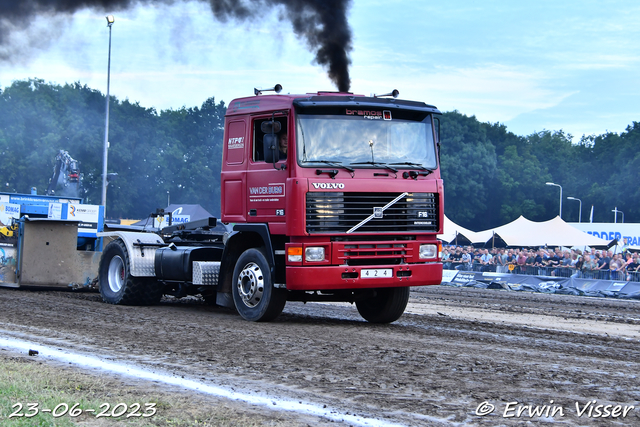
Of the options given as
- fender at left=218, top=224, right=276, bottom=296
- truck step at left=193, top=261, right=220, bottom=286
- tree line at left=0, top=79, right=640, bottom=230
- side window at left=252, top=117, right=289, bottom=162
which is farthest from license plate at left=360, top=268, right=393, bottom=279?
tree line at left=0, top=79, right=640, bottom=230

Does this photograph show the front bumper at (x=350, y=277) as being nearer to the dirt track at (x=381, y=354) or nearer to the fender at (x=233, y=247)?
the dirt track at (x=381, y=354)

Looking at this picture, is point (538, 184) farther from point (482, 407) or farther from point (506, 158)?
point (482, 407)

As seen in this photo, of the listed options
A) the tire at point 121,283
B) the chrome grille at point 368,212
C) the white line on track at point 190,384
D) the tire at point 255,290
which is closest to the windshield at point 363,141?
the chrome grille at point 368,212

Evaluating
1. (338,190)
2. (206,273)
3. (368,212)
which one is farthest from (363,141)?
(206,273)

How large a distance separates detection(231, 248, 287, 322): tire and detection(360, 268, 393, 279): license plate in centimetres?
120

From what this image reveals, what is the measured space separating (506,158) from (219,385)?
316 feet

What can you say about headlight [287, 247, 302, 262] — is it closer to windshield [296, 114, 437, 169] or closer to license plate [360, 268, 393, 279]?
license plate [360, 268, 393, 279]

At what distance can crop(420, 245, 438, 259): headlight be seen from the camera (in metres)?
11.5

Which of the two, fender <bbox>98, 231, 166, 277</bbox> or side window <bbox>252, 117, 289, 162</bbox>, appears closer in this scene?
side window <bbox>252, 117, 289, 162</bbox>

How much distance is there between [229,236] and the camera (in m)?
12.2

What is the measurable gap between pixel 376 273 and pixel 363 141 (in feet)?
6.16

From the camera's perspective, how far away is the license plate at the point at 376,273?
11.0 m

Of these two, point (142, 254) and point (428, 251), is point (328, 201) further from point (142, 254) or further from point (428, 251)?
point (142, 254)

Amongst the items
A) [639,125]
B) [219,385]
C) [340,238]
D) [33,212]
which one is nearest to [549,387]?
[219,385]
